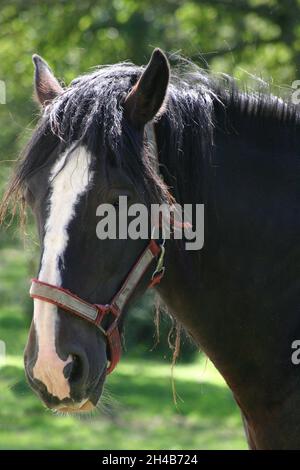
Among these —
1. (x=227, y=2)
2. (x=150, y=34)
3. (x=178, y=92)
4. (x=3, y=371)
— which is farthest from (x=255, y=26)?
(x=178, y=92)

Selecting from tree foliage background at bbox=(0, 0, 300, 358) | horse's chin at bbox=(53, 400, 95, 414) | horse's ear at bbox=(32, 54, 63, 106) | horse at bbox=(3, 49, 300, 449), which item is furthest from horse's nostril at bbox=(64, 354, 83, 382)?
tree foliage background at bbox=(0, 0, 300, 358)

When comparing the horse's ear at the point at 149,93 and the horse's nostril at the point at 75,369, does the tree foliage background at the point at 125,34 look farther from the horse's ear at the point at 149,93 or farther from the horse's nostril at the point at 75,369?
the horse's nostril at the point at 75,369

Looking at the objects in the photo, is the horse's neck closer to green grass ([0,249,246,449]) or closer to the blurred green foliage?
green grass ([0,249,246,449])

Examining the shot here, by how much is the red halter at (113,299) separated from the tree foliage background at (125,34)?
277 inches

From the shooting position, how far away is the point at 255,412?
10.5 ft

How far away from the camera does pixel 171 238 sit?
316cm

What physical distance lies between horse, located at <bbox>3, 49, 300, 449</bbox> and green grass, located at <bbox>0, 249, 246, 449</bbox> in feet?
12.6

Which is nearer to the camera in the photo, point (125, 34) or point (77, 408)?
point (77, 408)

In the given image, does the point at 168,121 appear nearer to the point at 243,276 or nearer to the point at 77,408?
the point at 243,276

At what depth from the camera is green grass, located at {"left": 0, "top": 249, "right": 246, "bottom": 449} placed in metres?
8.47

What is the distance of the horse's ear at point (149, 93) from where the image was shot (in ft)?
Result: 9.56

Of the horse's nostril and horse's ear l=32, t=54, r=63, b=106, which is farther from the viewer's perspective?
horse's ear l=32, t=54, r=63, b=106

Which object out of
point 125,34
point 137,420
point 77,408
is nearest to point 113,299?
point 77,408

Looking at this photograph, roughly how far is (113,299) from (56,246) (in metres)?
0.30
